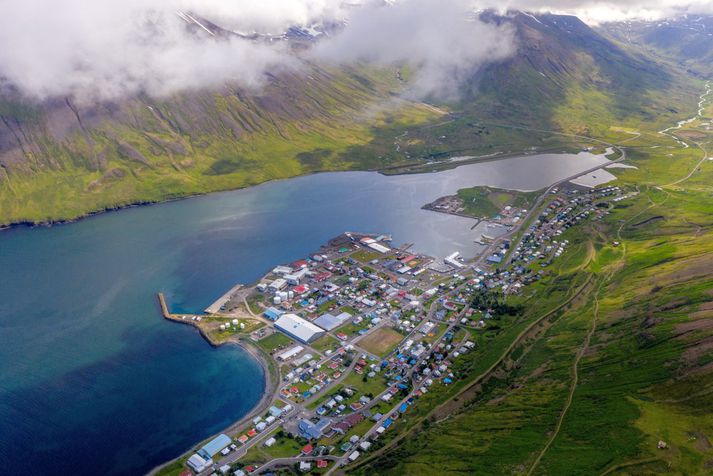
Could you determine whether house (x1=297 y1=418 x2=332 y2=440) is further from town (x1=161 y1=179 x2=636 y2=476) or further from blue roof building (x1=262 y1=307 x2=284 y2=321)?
blue roof building (x1=262 y1=307 x2=284 y2=321)

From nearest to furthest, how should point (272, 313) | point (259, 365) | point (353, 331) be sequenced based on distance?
1. point (259, 365)
2. point (353, 331)
3. point (272, 313)

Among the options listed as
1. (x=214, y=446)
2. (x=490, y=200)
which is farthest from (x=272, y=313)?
(x=490, y=200)

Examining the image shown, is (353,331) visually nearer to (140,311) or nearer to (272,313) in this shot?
(272,313)

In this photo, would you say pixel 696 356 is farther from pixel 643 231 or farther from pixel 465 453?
pixel 643 231

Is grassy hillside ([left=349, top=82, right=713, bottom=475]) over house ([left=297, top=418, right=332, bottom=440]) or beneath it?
over

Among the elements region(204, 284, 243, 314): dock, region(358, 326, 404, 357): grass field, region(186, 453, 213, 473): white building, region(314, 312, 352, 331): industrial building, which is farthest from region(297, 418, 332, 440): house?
region(204, 284, 243, 314): dock

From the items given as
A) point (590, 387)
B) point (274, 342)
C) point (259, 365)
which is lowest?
point (259, 365)
